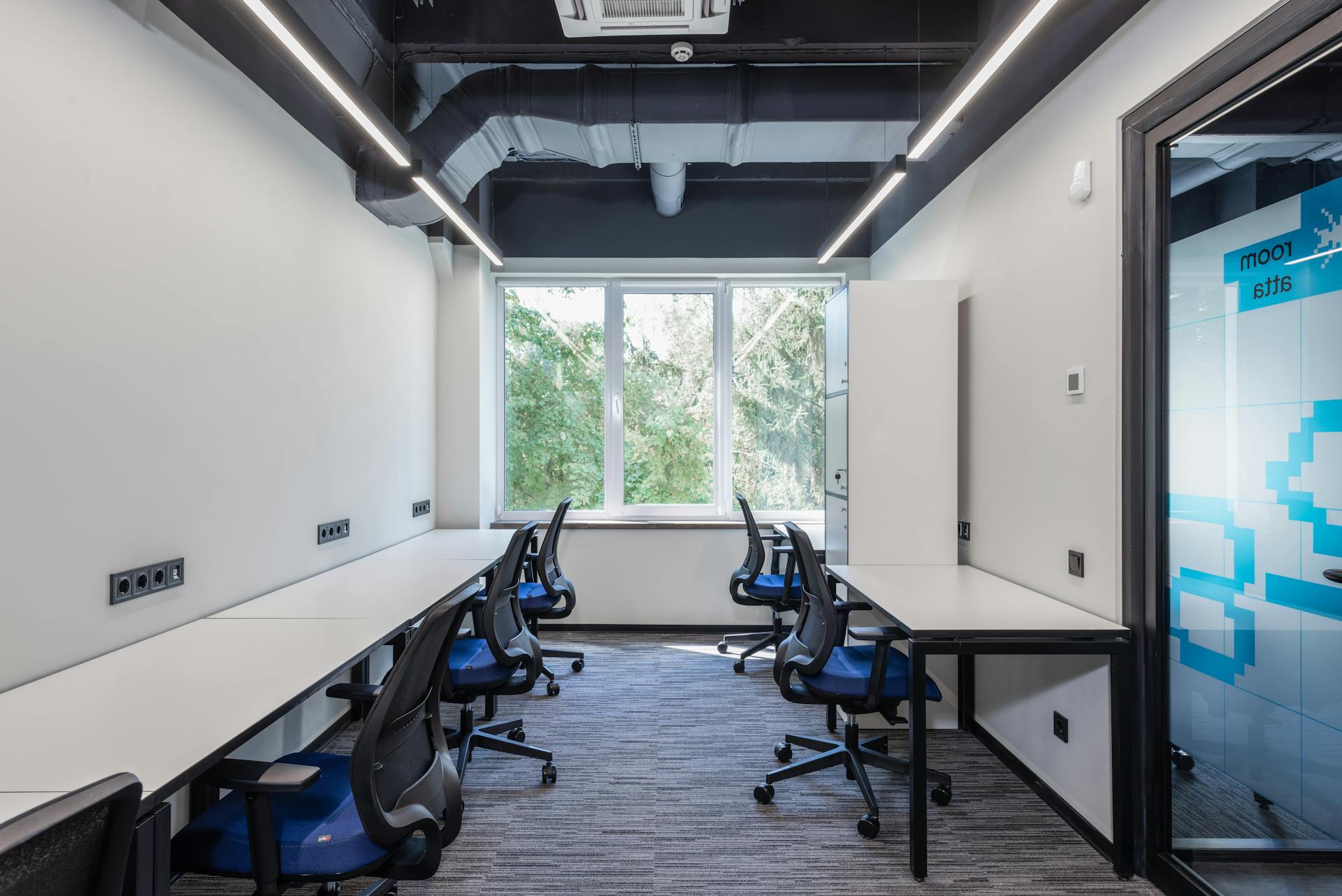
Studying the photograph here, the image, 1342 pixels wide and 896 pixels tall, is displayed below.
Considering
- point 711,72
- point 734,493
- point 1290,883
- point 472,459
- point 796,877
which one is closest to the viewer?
point 1290,883

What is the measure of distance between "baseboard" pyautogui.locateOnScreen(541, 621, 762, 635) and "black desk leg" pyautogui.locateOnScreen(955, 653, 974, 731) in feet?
5.42

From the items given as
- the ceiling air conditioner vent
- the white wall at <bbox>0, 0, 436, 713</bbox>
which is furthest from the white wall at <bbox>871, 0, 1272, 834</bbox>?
the white wall at <bbox>0, 0, 436, 713</bbox>

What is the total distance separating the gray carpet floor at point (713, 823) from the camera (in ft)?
6.65

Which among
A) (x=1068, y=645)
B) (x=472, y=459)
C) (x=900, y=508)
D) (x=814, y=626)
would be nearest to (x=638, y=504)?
(x=472, y=459)

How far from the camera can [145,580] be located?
6.47ft

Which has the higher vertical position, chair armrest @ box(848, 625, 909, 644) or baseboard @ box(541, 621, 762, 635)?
chair armrest @ box(848, 625, 909, 644)

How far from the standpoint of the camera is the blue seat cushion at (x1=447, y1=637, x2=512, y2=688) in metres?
2.46

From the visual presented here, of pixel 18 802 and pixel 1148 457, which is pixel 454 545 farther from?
pixel 1148 457

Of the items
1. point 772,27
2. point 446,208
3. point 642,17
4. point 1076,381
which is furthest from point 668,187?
point 1076,381

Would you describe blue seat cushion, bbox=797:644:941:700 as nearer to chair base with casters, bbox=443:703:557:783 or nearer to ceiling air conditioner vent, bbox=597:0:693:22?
chair base with casters, bbox=443:703:557:783

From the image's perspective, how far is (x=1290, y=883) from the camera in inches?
67.9

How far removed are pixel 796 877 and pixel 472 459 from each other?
333 cm

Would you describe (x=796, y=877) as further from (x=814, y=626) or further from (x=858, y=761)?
(x=814, y=626)

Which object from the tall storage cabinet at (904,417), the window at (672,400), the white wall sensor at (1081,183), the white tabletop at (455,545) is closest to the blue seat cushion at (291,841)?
the white tabletop at (455,545)
